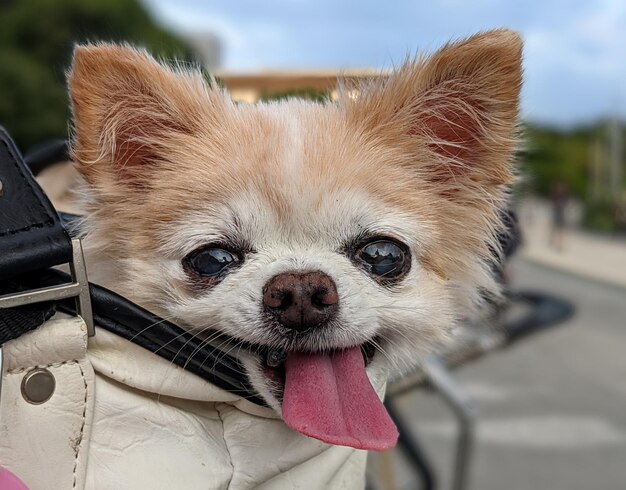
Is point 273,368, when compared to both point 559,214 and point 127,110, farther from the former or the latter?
A: point 559,214

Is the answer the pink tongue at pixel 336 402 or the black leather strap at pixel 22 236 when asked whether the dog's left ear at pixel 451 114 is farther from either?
the black leather strap at pixel 22 236

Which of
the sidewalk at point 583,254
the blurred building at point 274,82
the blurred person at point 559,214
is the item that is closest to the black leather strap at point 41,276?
the blurred building at point 274,82

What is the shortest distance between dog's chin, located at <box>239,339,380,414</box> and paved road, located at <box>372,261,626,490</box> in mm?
1956

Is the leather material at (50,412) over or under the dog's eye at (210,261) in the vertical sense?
under

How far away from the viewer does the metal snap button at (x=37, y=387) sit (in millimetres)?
1007

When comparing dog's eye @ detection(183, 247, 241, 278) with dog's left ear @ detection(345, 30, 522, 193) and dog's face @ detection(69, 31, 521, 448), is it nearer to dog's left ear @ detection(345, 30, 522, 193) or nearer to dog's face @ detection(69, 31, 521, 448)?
dog's face @ detection(69, 31, 521, 448)

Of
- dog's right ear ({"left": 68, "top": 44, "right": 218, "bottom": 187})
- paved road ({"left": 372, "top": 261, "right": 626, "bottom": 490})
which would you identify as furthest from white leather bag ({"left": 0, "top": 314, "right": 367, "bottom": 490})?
paved road ({"left": 372, "top": 261, "right": 626, "bottom": 490})

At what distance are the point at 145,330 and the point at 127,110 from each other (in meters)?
0.48

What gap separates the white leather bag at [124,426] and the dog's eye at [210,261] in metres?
0.22

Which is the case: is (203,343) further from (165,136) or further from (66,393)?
(165,136)

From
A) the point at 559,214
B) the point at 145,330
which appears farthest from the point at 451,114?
the point at 559,214

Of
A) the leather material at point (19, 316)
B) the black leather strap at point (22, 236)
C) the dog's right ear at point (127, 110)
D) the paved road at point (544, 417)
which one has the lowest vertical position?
the paved road at point (544, 417)

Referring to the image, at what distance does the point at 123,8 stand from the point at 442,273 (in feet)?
89.0

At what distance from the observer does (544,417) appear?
19.3ft
